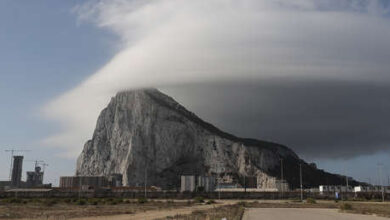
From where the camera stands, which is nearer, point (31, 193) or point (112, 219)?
point (112, 219)

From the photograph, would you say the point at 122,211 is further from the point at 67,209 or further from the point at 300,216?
the point at 300,216

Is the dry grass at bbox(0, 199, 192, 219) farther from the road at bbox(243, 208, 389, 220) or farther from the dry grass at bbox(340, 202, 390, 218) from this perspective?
the dry grass at bbox(340, 202, 390, 218)

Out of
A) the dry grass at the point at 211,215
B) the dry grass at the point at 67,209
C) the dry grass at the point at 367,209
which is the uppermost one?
the dry grass at the point at 211,215

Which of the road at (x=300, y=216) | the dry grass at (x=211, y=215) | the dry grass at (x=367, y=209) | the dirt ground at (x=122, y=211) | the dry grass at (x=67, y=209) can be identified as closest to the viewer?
the dry grass at (x=211, y=215)

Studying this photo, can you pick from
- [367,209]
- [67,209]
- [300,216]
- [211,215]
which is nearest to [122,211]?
[67,209]

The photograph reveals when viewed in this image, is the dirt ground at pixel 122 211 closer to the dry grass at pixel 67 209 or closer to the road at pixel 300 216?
the dry grass at pixel 67 209

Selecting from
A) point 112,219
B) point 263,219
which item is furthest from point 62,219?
point 263,219

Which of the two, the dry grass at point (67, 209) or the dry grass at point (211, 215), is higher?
the dry grass at point (211, 215)

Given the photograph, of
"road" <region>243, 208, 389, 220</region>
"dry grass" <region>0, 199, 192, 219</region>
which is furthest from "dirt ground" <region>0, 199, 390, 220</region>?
"road" <region>243, 208, 389, 220</region>

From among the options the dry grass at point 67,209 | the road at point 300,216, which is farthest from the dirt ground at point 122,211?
the road at point 300,216

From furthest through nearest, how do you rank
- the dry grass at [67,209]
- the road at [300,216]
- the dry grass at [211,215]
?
the dry grass at [67,209], the road at [300,216], the dry grass at [211,215]

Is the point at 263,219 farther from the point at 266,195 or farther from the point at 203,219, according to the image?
the point at 266,195
